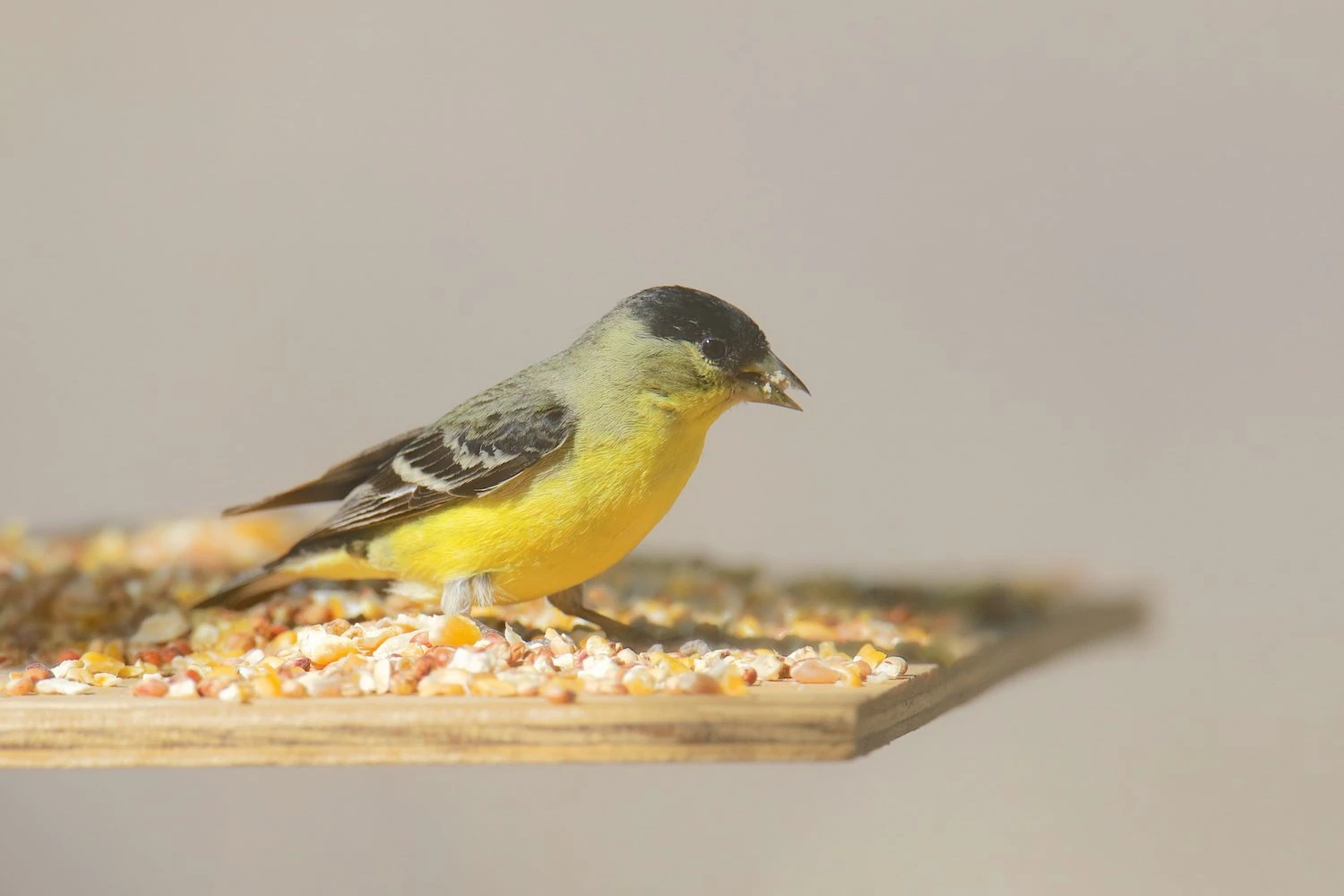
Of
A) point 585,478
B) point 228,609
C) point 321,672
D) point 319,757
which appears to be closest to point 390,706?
point 319,757

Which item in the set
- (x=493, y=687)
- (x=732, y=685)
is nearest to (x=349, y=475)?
(x=493, y=687)

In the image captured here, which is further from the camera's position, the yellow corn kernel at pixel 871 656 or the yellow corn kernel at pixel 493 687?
the yellow corn kernel at pixel 871 656

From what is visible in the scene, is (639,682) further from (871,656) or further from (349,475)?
(349,475)

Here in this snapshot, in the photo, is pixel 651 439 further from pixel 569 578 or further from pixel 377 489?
pixel 377 489

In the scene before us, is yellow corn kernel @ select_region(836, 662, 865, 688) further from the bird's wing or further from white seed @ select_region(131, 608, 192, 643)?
white seed @ select_region(131, 608, 192, 643)

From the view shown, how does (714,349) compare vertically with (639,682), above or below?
above

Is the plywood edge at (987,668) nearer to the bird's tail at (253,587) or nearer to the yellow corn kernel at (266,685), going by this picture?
the yellow corn kernel at (266,685)

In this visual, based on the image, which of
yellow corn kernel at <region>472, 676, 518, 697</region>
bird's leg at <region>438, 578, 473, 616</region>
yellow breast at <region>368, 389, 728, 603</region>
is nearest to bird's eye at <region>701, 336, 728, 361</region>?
yellow breast at <region>368, 389, 728, 603</region>

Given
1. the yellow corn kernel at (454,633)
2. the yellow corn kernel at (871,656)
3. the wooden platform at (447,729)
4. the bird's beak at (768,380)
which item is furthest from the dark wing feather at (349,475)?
the yellow corn kernel at (871,656)
